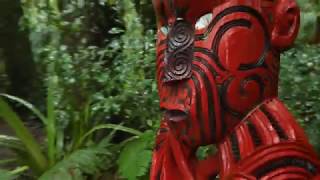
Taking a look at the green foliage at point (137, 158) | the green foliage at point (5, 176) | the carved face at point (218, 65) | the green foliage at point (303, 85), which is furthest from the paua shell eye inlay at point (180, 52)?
the green foliage at point (5, 176)

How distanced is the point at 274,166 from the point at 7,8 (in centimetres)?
437

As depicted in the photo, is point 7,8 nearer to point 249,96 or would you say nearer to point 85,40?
point 85,40

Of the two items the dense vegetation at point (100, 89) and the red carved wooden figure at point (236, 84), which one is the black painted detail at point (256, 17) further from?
the dense vegetation at point (100, 89)

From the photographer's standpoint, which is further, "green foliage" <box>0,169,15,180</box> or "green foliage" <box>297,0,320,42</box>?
"green foliage" <box>0,169,15,180</box>

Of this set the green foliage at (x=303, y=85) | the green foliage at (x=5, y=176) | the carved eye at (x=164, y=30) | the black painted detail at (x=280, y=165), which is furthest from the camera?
the green foliage at (x=5, y=176)

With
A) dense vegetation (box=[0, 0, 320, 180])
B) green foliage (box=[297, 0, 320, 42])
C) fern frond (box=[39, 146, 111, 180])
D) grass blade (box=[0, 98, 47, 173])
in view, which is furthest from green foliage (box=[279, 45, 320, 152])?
grass blade (box=[0, 98, 47, 173])

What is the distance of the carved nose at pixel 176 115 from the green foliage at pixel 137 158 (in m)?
1.24

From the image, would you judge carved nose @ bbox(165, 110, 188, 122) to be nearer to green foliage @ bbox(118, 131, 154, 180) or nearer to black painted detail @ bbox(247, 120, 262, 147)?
black painted detail @ bbox(247, 120, 262, 147)

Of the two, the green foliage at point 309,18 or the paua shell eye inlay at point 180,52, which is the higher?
the green foliage at point 309,18

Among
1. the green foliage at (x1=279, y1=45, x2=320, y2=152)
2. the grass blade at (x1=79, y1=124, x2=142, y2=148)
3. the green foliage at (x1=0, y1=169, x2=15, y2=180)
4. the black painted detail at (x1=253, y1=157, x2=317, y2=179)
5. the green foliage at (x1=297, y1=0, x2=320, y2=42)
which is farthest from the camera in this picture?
the grass blade at (x1=79, y1=124, x2=142, y2=148)

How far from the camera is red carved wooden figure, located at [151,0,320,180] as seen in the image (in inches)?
51.5

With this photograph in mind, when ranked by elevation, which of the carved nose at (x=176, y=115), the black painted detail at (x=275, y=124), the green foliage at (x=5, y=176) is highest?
the carved nose at (x=176, y=115)

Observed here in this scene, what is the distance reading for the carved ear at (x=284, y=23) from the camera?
135cm

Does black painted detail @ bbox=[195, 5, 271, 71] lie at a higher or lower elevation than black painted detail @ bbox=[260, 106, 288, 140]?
higher
